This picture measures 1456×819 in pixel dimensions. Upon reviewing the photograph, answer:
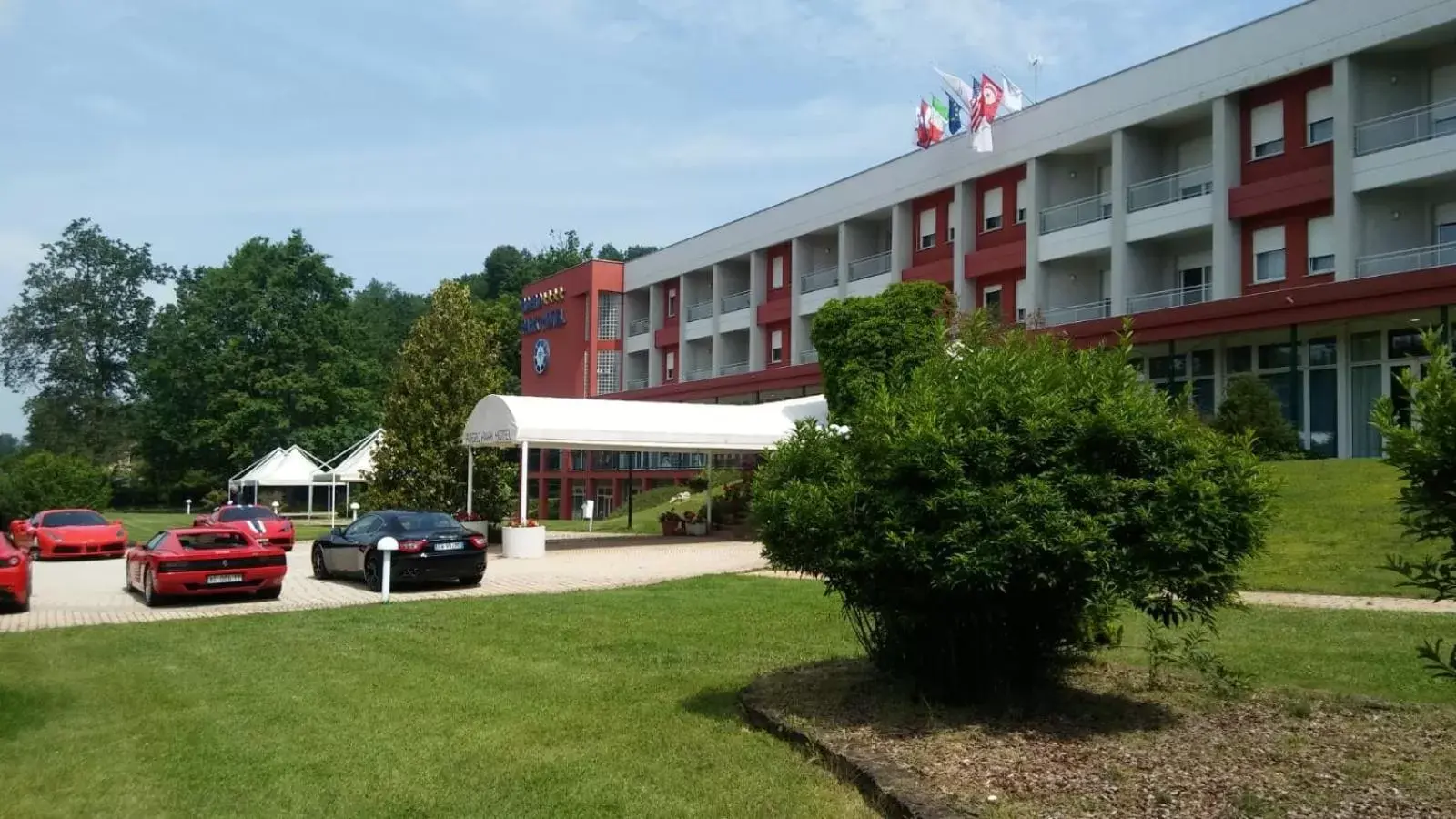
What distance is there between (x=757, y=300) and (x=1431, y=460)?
157 ft

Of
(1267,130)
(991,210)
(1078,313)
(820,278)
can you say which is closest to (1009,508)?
(1267,130)

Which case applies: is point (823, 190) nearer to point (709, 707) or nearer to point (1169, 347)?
point (1169, 347)

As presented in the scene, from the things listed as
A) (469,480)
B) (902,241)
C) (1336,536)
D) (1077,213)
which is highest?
(902,241)

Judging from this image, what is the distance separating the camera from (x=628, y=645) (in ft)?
38.6

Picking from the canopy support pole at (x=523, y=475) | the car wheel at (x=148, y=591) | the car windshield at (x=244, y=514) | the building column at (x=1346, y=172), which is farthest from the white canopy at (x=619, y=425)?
the building column at (x=1346, y=172)

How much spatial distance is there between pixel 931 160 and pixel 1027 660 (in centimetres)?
3646

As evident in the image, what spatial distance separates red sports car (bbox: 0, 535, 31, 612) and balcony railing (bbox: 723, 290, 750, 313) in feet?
126

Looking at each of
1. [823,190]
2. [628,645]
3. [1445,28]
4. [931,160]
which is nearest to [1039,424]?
[628,645]

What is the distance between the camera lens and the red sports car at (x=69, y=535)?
2934 centimetres

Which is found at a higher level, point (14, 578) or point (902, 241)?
point (902, 241)

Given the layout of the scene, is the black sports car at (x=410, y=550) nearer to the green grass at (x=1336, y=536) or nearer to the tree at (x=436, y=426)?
the tree at (x=436, y=426)

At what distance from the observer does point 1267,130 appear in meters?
31.6

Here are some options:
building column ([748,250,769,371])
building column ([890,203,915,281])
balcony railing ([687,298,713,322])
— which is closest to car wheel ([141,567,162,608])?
building column ([890,203,915,281])

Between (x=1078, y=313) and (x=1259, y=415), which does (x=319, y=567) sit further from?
(x=1078, y=313)
